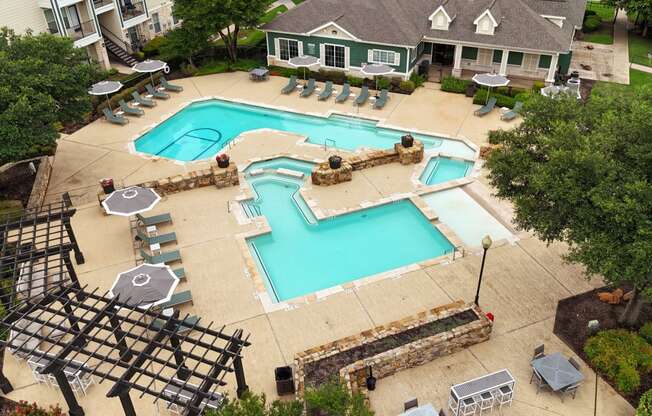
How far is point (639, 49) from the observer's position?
44.7 m

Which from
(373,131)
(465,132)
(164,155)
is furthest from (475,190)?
(164,155)

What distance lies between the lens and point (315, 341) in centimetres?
1752

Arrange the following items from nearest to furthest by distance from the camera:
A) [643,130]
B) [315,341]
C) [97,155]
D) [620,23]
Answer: [643,130]
[315,341]
[97,155]
[620,23]

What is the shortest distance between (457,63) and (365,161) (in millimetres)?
15204

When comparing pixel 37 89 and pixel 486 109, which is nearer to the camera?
pixel 37 89

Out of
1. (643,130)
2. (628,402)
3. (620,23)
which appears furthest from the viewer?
(620,23)

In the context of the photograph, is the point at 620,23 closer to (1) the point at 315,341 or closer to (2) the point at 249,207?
(2) the point at 249,207

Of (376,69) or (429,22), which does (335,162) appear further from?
(429,22)

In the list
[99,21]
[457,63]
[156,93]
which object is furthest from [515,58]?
[99,21]

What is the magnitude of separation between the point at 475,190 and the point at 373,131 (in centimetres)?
901

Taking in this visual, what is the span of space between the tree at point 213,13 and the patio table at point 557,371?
3148cm

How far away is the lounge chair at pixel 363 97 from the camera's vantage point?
1358 inches

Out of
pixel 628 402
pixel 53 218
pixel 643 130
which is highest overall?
pixel 643 130

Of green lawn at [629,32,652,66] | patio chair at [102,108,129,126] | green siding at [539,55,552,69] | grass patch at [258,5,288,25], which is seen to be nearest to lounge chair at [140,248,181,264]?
patio chair at [102,108,129,126]
